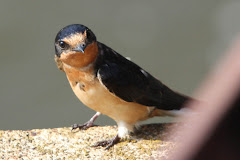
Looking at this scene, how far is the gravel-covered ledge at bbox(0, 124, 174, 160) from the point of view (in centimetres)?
306

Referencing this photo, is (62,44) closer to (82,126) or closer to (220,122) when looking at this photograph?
(82,126)

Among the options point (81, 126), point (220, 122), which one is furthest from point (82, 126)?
point (220, 122)

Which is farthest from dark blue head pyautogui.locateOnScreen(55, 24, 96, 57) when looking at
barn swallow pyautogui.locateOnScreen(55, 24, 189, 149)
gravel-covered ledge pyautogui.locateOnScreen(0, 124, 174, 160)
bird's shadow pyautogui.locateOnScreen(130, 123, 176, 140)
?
bird's shadow pyautogui.locateOnScreen(130, 123, 176, 140)

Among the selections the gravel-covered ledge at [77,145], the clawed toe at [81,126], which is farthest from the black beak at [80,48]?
the clawed toe at [81,126]

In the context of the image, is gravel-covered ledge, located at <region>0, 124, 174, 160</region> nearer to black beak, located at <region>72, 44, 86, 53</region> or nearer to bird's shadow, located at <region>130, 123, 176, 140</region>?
bird's shadow, located at <region>130, 123, 176, 140</region>

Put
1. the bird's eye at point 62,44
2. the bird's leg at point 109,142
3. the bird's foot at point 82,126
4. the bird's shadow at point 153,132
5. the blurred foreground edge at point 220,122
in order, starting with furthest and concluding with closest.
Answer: the bird's foot at point 82,126
the bird's shadow at point 153,132
the bird's leg at point 109,142
the bird's eye at point 62,44
the blurred foreground edge at point 220,122

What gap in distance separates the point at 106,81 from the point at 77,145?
52cm

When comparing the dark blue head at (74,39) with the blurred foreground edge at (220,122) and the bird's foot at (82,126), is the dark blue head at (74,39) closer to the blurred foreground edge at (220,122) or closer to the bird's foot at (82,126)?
the bird's foot at (82,126)

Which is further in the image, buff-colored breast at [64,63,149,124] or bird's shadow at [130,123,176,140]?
bird's shadow at [130,123,176,140]

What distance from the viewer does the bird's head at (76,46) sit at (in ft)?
10.3

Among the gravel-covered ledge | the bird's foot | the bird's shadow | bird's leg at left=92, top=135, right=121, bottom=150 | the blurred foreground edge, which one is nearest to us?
the blurred foreground edge

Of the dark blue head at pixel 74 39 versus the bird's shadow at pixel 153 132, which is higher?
the dark blue head at pixel 74 39

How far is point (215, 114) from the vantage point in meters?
0.90

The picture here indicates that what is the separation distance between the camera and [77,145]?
328cm
